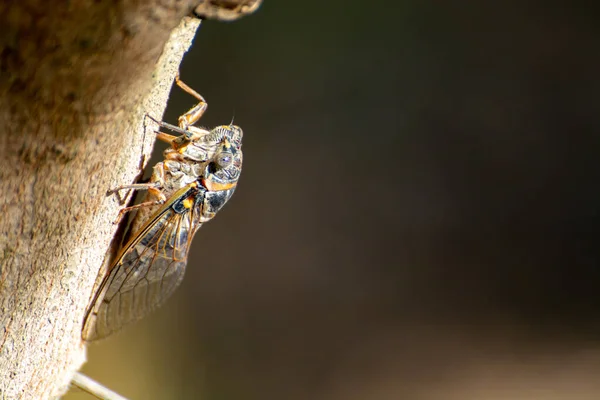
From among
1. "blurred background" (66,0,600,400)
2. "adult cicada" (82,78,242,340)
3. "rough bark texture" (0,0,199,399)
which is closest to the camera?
"rough bark texture" (0,0,199,399)

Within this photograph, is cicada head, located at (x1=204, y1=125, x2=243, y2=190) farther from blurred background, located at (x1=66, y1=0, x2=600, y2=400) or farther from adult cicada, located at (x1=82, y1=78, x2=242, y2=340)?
blurred background, located at (x1=66, y1=0, x2=600, y2=400)

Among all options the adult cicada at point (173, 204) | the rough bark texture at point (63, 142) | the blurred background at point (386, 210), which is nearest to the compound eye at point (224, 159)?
the adult cicada at point (173, 204)

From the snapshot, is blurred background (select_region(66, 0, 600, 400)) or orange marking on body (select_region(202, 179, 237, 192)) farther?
blurred background (select_region(66, 0, 600, 400))

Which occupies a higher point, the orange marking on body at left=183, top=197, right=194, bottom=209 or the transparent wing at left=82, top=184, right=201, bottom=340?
the orange marking on body at left=183, top=197, right=194, bottom=209

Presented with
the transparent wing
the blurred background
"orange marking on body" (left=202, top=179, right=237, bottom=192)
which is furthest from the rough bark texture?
the blurred background

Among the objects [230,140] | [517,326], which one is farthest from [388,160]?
[230,140]

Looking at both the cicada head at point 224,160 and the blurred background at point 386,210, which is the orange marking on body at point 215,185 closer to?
the cicada head at point 224,160

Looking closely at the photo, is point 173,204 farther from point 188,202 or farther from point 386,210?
point 386,210
